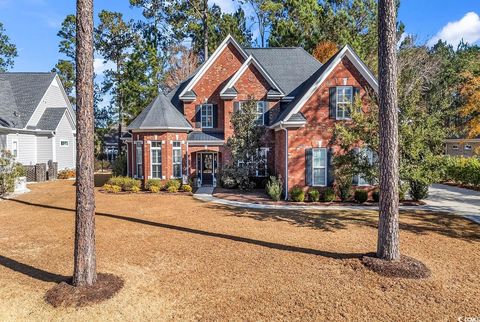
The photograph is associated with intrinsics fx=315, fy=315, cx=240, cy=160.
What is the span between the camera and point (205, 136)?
73.7ft

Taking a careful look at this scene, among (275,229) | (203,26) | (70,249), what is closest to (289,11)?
(203,26)

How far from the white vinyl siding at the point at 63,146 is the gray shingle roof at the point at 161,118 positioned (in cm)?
1160

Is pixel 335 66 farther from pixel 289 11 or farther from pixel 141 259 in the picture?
pixel 289 11

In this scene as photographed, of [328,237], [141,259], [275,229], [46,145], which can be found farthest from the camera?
[46,145]

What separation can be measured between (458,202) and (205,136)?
51.1 ft

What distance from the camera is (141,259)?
27.2ft

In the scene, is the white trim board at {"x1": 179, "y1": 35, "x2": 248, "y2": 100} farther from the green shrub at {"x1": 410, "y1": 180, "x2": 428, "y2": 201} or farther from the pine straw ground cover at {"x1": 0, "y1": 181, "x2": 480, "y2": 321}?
the green shrub at {"x1": 410, "y1": 180, "x2": 428, "y2": 201}

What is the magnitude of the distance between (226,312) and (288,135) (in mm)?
12039

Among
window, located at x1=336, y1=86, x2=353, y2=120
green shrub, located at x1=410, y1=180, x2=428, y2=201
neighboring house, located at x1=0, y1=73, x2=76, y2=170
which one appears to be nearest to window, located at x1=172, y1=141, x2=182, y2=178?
window, located at x1=336, y1=86, x2=353, y2=120

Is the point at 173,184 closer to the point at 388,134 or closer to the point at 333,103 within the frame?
the point at 333,103

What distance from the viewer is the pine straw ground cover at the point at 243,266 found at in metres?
5.77

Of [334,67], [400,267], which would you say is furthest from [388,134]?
[334,67]

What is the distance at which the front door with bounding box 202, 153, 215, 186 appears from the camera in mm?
22953

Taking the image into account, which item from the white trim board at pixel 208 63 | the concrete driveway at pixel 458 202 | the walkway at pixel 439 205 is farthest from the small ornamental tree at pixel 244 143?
the concrete driveway at pixel 458 202
